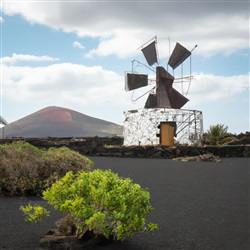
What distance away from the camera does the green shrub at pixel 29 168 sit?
9.88 m

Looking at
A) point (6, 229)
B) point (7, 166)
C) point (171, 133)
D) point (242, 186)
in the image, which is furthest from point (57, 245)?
point (171, 133)

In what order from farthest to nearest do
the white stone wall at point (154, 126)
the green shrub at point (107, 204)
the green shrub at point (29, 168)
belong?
1. the white stone wall at point (154, 126)
2. the green shrub at point (29, 168)
3. the green shrub at point (107, 204)

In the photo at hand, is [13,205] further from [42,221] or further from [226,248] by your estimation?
[226,248]

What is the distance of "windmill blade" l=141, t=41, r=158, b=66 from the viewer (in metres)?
36.6

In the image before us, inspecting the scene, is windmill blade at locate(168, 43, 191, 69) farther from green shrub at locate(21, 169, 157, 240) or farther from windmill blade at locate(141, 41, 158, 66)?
green shrub at locate(21, 169, 157, 240)

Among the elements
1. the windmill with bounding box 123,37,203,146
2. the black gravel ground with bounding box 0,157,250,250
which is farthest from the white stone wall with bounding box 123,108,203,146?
the black gravel ground with bounding box 0,157,250,250

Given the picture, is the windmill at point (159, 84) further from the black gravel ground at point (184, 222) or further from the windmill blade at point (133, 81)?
the black gravel ground at point (184, 222)

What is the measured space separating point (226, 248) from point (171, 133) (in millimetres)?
26505

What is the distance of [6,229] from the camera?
21.6 feet

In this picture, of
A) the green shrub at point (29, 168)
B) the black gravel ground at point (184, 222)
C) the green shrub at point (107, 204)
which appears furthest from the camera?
the green shrub at point (29, 168)

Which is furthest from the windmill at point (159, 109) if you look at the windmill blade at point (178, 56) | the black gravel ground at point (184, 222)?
the black gravel ground at point (184, 222)

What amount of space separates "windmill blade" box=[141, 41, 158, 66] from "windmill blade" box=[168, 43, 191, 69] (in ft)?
5.73

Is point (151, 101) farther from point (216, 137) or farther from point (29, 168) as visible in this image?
point (29, 168)

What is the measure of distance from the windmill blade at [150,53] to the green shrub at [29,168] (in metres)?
26.5
